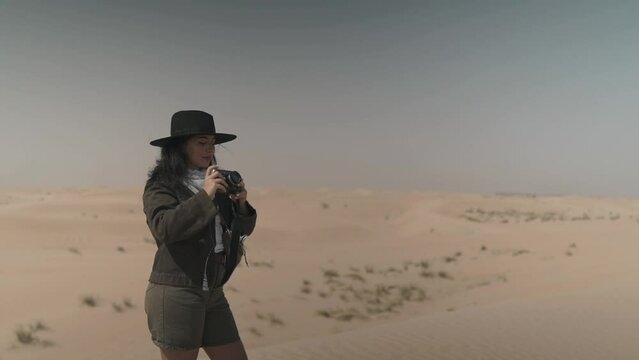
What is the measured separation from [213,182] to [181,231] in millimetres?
286

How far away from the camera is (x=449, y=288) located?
1388cm

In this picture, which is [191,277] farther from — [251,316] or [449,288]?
[449,288]

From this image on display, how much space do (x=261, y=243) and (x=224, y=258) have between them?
20.4m

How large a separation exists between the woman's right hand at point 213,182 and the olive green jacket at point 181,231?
3 cm

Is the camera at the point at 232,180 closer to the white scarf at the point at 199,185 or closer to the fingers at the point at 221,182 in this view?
the fingers at the point at 221,182

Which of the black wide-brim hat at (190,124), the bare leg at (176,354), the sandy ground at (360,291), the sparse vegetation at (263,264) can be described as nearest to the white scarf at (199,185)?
the black wide-brim hat at (190,124)

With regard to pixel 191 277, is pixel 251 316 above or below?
below

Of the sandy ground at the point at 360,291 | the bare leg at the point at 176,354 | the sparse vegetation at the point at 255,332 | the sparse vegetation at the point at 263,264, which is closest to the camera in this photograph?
the bare leg at the point at 176,354

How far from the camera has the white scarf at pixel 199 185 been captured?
9.23 feet

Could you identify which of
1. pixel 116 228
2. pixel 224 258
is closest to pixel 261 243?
pixel 116 228

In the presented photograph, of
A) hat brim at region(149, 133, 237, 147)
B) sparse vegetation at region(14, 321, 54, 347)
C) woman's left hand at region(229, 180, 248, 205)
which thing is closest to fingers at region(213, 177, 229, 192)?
woman's left hand at region(229, 180, 248, 205)

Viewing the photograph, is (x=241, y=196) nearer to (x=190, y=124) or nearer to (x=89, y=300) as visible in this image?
(x=190, y=124)

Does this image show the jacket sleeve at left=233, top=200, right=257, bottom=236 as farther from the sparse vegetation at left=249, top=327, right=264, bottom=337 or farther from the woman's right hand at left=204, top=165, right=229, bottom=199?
the sparse vegetation at left=249, top=327, right=264, bottom=337

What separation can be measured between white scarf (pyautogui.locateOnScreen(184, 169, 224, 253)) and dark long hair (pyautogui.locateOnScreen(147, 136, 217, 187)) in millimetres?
38
